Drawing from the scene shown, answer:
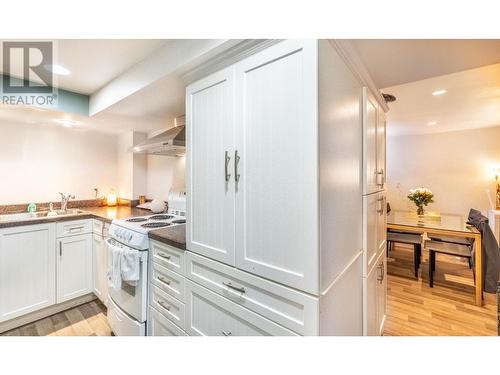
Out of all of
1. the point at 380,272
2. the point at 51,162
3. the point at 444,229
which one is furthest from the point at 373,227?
the point at 51,162

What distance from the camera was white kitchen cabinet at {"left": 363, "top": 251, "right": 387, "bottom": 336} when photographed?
141 cm

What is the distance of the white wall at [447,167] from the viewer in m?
3.90

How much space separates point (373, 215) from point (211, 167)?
1.19 meters

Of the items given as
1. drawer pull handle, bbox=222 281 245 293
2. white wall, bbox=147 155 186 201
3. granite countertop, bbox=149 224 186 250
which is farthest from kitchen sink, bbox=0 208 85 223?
drawer pull handle, bbox=222 281 245 293

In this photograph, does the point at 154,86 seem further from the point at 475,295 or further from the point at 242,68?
the point at 475,295

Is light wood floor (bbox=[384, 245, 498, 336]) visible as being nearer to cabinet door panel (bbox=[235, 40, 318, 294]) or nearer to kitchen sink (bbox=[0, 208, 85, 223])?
cabinet door panel (bbox=[235, 40, 318, 294])

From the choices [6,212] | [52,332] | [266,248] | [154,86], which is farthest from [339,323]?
[6,212]

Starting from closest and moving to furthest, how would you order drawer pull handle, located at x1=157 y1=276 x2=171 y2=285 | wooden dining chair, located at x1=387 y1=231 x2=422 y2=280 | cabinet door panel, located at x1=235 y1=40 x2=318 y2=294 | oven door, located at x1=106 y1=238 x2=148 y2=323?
1. cabinet door panel, located at x1=235 y1=40 x2=318 y2=294
2. drawer pull handle, located at x1=157 y1=276 x2=171 y2=285
3. oven door, located at x1=106 y1=238 x2=148 y2=323
4. wooden dining chair, located at x1=387 y1=231 x2=422 y2=280

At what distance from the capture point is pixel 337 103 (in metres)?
0.99

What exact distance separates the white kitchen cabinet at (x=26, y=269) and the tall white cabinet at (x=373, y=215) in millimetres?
2739

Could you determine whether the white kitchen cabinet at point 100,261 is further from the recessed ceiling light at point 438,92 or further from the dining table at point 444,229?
the recessed ceiling light at point 438,92

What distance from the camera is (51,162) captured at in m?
2.66

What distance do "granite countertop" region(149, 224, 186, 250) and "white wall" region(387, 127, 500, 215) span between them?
16.1ft

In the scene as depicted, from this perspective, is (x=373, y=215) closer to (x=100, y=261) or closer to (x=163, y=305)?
(x=163, y=305)
